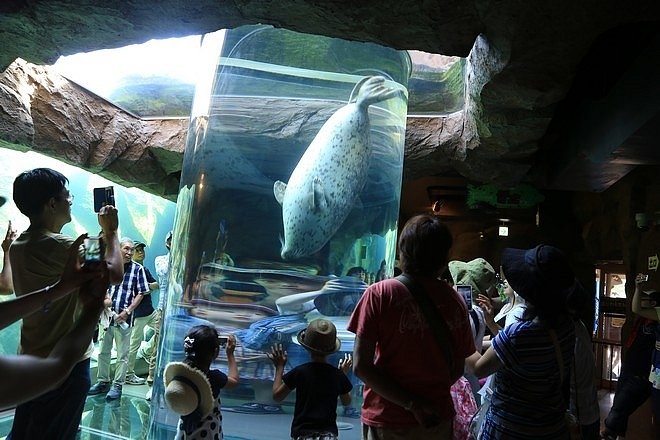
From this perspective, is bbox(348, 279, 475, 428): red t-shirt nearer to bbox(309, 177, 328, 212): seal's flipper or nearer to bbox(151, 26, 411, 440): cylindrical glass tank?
bbox(151, 26, 411, 440): cylindrical glass tank

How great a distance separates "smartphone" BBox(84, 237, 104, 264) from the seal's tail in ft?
9.93

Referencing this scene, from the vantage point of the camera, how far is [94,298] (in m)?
1.19

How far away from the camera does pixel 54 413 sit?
1.87m

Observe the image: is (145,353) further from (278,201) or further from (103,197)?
(103,197)

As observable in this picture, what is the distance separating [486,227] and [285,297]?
16.6 feet

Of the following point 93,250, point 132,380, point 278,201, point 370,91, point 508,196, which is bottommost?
point 132,380

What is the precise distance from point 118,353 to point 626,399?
425 centimetres

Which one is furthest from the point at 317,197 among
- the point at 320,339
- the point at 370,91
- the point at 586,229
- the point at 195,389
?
the point at 586,229

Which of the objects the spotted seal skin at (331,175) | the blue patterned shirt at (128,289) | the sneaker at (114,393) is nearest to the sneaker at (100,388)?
the sneaker at (114,393)

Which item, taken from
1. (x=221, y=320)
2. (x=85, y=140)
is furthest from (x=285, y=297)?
(x=85, y=140)

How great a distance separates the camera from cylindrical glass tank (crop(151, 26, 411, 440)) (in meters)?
3.38

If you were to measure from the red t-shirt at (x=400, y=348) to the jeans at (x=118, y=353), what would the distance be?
3.94 metres

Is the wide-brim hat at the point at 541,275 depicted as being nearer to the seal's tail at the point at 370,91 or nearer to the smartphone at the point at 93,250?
the smartphone at the point at 93,250

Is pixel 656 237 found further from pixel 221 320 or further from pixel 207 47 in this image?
pixel 207 47
